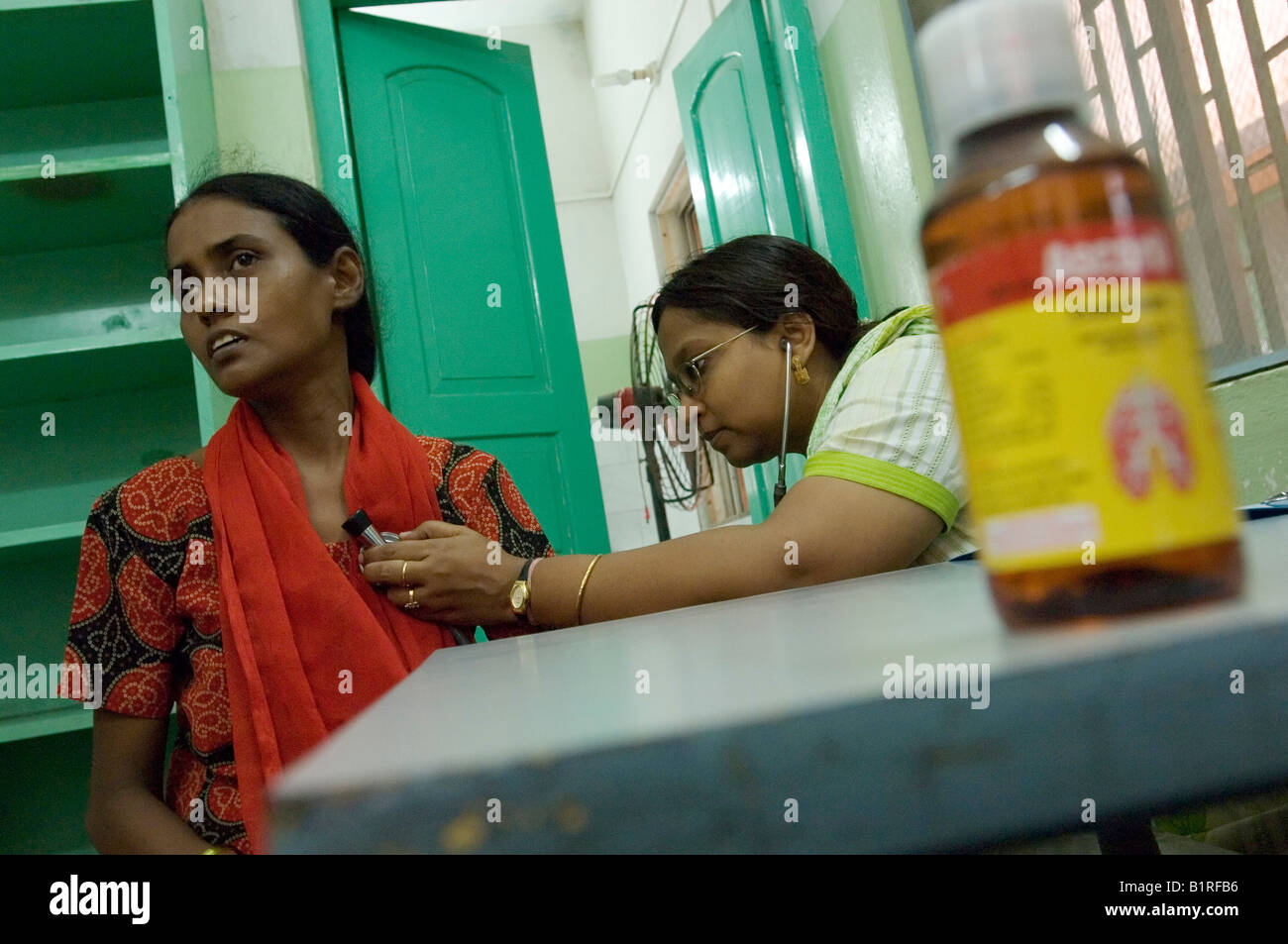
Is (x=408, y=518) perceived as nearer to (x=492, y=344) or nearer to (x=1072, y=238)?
(x=1072, y=238)

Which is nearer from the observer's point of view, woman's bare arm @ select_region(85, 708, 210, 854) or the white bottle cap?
the white bottle cap

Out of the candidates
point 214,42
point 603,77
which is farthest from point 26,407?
point 603,77

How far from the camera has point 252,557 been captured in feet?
3.43

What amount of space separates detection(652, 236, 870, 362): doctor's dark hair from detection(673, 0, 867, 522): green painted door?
1.12 m

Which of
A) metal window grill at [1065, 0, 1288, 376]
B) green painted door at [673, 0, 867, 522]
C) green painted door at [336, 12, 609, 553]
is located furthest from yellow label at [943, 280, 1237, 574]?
green painted door at [336, 12, 609, 553]

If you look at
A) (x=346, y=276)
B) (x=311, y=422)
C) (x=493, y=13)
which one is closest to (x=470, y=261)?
(x=346, y=276)

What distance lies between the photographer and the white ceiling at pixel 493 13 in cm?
482

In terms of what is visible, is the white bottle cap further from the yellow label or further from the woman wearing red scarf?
the woman wearing red scarf

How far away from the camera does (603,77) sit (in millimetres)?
4617

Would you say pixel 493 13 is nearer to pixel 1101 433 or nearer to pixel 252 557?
pixel 252 557

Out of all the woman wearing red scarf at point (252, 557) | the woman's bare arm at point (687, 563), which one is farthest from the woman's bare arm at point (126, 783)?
the woman's bare arm at point (687, 563)

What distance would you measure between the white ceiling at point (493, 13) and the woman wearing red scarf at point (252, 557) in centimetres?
387

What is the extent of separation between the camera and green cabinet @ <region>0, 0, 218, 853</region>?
1.98 metres

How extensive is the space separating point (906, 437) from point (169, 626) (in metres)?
0.86
